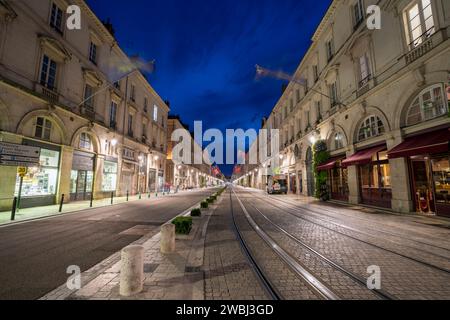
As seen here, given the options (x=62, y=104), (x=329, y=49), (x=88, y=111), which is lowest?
(x=62, y=104)

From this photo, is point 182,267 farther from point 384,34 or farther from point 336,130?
point 336,130

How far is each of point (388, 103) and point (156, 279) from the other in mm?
16083

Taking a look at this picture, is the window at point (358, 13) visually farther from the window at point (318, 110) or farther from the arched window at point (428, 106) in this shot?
the arched window at point (428, 106)

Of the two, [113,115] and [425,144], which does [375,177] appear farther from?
[113,115]

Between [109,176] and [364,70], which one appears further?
[109,176]

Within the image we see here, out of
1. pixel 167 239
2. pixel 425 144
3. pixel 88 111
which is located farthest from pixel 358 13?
pixel 88 111

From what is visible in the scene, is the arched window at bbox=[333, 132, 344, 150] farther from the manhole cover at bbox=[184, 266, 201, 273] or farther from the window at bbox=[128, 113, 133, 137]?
the window at bbox=[128, 113, 133, 137]

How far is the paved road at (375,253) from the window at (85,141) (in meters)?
17.9

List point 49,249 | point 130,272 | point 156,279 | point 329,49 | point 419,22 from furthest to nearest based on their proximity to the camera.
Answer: point 329,49 → point 419,22 → point 49,249 → point 156,279 → point 130,272

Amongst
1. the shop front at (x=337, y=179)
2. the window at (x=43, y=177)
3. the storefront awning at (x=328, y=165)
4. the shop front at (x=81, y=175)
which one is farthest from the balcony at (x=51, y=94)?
the shop front at (x=337, y=179)

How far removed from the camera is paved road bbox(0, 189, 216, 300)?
3534 mm

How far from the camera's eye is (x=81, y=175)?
18062mm

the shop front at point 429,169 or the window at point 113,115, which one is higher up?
the window at point 113,115

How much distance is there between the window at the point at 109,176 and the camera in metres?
21.1
